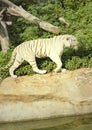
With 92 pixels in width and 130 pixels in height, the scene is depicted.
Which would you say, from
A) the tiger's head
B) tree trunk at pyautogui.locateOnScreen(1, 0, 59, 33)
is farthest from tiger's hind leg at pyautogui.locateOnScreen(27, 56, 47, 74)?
tree trunk at pyautogui.locateOnScreen(1, 0, 59, 33)

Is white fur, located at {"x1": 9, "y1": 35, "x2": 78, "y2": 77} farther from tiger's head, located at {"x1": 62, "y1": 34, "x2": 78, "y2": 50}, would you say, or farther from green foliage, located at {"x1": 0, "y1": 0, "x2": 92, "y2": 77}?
green foliage, located at {"x1": 0, "y1": 0, "x2": 92, "y2": 77}

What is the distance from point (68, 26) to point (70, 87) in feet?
9.59

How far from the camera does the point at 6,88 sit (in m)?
8.71

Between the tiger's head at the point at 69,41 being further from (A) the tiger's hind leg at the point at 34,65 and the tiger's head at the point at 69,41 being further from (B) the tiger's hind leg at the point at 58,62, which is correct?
(A) the tiger's hind leg at the point at 34,65

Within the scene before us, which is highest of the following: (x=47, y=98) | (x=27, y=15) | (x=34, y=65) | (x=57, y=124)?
(x=27, y=15)

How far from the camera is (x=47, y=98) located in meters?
8.56

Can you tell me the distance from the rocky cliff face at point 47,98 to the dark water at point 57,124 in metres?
0.20

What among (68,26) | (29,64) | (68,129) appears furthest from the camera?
(68,26)

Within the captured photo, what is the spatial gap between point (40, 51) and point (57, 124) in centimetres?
180

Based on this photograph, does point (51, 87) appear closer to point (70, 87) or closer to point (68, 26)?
point (70, 87)

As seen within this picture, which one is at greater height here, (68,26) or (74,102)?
(68,26)

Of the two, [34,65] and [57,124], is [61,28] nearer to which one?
[34,65]

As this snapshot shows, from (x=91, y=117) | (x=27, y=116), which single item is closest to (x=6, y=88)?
(x=27, y=116)

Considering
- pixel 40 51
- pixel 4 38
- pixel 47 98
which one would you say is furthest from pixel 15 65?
pixel 4 38
